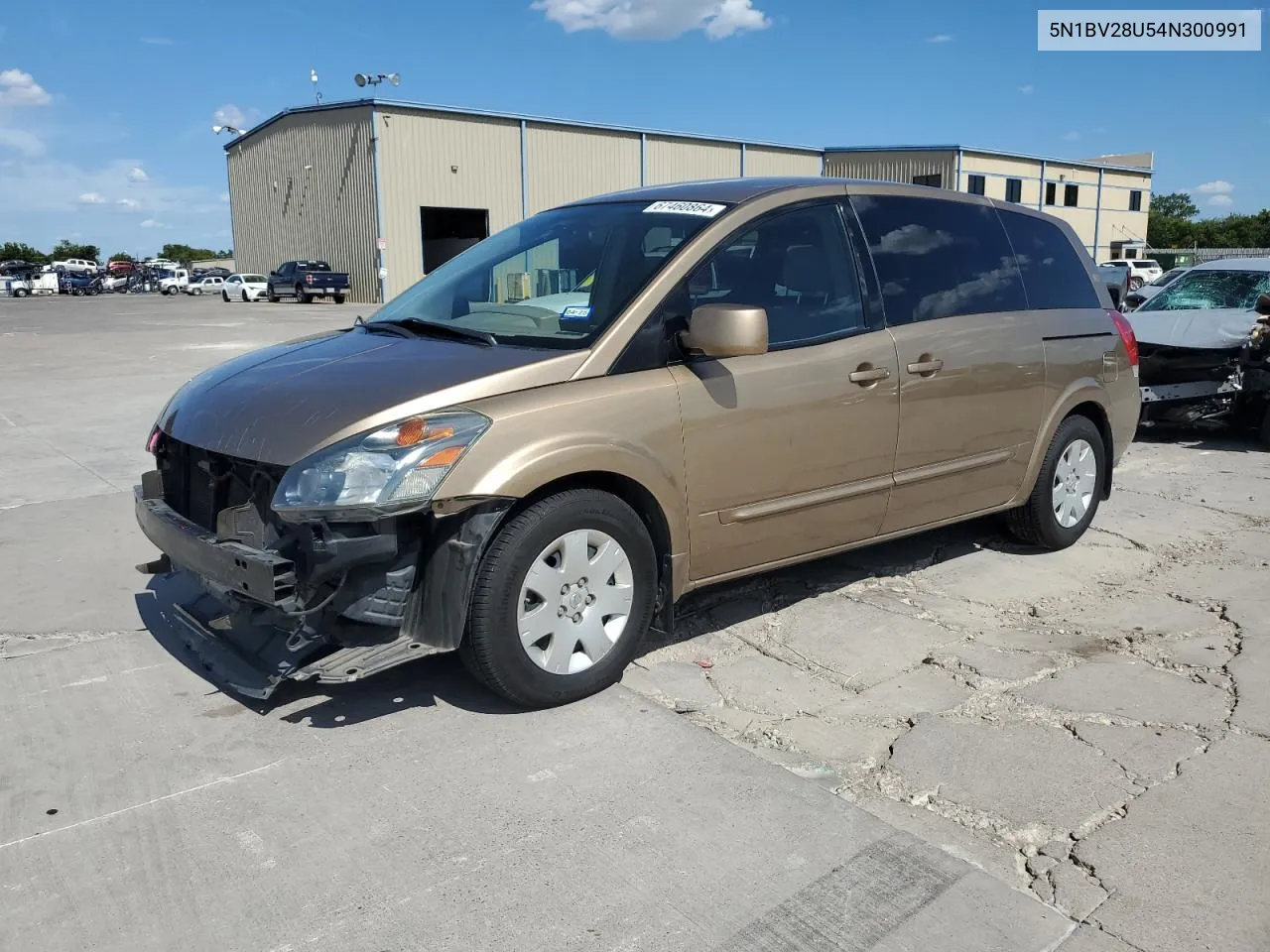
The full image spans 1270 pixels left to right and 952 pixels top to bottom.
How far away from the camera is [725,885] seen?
2.71 m

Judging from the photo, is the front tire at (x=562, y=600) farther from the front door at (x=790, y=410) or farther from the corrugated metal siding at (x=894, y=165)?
the corrugated metal siding at (x=894, y=165)

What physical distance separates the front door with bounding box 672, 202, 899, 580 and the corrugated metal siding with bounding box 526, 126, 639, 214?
40.2 m

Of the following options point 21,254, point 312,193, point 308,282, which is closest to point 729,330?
point 308,282

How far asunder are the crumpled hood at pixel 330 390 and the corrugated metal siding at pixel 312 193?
39306 millimetres

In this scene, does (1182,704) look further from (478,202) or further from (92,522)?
(478,202)

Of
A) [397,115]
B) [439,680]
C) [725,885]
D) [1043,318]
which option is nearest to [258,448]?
[439,680]

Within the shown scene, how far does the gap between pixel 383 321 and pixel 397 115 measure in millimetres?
39076

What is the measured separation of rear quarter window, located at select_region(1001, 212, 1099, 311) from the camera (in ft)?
17.8

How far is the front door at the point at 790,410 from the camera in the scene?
3.98 meters

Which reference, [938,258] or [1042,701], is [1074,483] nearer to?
[938,258]

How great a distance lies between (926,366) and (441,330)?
2.13 meters

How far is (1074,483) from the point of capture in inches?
226

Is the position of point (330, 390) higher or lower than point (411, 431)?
higher

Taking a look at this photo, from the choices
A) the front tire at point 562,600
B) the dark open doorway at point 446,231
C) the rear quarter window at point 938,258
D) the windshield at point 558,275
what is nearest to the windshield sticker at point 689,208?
the windshield at point 558,275
